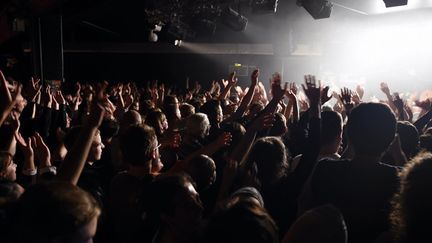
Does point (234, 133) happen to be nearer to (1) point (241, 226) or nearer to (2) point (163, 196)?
(2) point (163, 196)

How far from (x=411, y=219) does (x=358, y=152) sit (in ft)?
2.65

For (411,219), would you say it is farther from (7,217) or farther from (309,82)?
(309,82)

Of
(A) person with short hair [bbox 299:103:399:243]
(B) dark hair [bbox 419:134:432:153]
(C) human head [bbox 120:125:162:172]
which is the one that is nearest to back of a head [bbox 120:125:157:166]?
(C) human head [bbox 120:125:162:172]

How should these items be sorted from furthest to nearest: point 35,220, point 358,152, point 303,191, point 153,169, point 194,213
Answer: point 153,169 < point 303,191 < point 358,152 < point 194,213 < point 35,220

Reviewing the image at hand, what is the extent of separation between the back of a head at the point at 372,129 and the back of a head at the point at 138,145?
103 cm

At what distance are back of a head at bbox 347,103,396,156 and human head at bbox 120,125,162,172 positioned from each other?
3.39 feet

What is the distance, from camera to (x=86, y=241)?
1432 mm

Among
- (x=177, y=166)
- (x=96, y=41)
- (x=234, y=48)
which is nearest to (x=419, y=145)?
(x=177, y=166)

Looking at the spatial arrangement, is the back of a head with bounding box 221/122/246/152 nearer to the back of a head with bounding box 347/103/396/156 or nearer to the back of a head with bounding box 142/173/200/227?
the back of a head with bounding box 347/103/396/156

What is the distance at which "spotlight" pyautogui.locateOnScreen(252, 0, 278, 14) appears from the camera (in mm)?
8386

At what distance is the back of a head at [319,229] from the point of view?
1.56 metres

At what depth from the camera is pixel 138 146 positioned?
2.39 m

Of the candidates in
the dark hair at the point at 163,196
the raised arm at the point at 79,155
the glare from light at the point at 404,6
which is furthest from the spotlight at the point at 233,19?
the dark hair at the point at 163,196

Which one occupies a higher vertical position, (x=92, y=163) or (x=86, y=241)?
(x=86, y=241)
